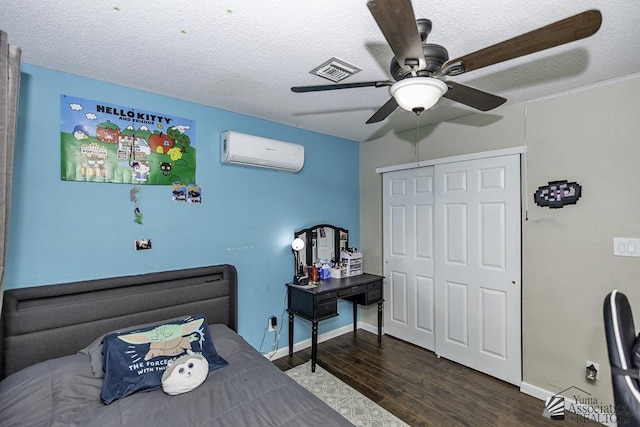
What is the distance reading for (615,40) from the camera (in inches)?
65.4

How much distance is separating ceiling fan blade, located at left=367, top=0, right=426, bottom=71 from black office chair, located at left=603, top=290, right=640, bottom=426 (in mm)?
1294

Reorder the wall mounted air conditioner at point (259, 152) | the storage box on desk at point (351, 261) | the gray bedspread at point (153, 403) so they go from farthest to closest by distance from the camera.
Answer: the storage box on desk at point (351, 261) → the wall mounted air conditioner at point (259, 152) → the gray bedspread at point (153, 403)

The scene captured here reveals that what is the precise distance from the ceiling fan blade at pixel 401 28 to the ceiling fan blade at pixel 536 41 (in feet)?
0.60

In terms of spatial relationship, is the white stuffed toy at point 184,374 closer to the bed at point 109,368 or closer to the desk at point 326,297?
the bed at point 109,368

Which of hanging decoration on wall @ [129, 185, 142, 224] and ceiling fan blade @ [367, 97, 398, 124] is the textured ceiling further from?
hanging decoration on wall @ [129, 185, 142, 224]

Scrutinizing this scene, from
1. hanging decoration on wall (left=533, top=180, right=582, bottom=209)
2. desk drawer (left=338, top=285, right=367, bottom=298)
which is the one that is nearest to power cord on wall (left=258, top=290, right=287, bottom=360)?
desk drawer (left=338, top=285, right=367, bottom=298)

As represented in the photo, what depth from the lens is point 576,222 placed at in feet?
7.54

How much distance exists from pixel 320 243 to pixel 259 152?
4.21 ft

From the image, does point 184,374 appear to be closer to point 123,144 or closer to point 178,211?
point 178,211

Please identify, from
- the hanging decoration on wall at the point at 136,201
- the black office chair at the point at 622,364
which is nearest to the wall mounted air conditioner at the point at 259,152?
the hanging decoration on wall at the point at 136,201

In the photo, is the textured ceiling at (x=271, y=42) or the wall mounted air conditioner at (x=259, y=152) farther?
the wall mounted air conditioner at (x=259, y=152)

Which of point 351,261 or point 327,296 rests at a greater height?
point 351,261

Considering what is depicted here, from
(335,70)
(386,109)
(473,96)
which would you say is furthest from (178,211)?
(473,96)

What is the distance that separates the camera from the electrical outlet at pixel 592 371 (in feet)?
A: 7.15
